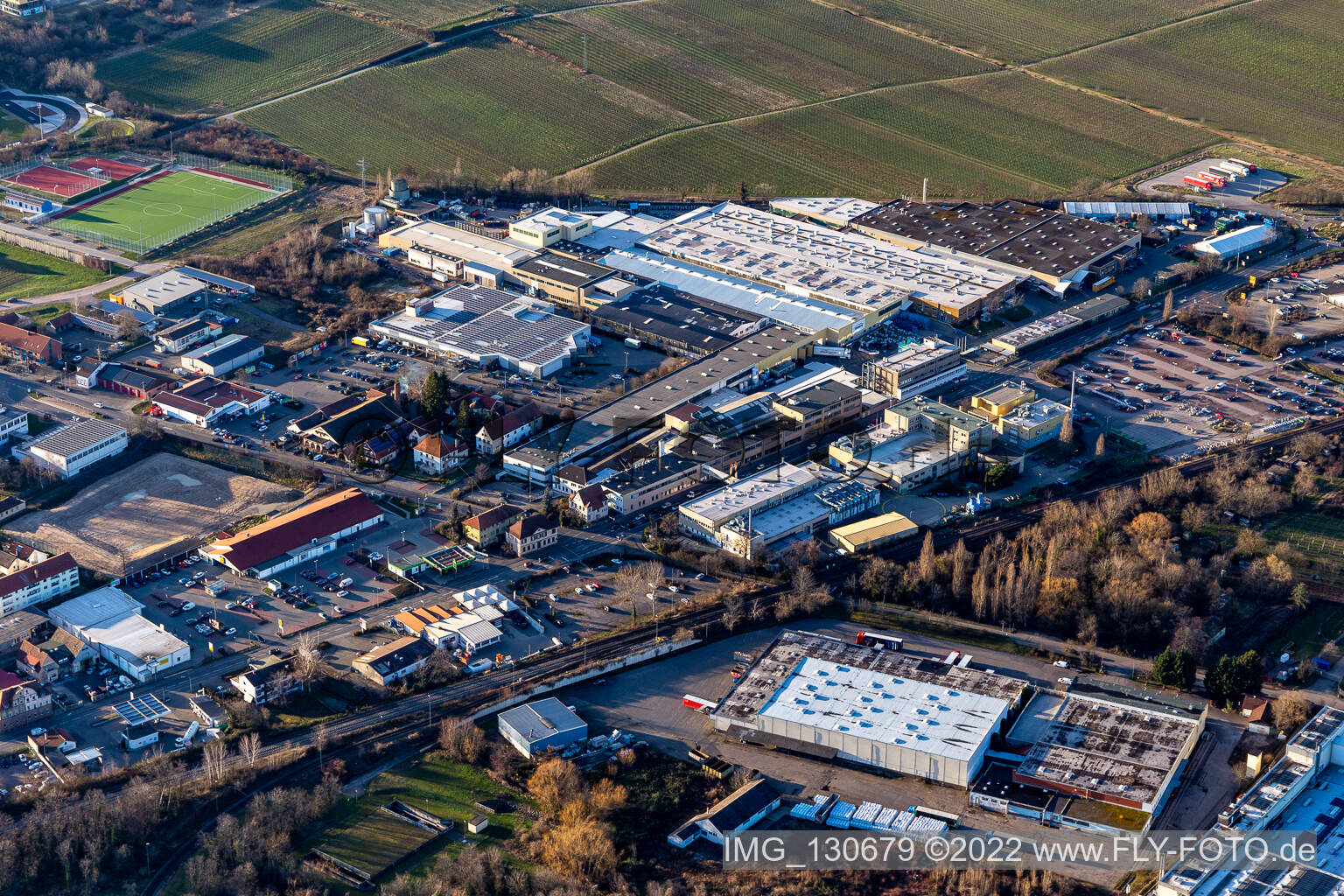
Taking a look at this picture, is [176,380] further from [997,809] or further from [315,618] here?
[997,809]

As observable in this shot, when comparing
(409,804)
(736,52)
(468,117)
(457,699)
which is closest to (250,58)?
(468,117)

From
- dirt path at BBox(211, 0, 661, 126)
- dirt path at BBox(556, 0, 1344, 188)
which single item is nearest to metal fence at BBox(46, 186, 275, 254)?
dirt path at BBox(211, 0, 661, 126)

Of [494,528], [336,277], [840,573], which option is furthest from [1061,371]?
[336,277]

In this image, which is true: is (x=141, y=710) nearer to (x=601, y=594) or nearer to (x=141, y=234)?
(x=601, y=594)

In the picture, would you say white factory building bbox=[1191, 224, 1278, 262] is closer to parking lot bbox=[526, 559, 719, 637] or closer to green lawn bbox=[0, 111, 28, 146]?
parking lot bbox=[526, 559, 719, 637]

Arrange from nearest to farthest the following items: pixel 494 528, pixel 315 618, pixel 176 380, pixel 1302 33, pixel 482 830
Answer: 1. pixel 482 830
2. pixel 315 618
3. pixel 494 528
4. pixel 176 380
5. pixel 1302 33
